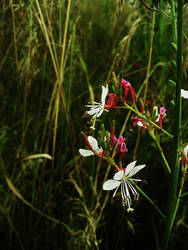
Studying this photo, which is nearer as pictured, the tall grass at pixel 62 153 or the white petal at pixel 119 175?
the white petal at pixel 119 175

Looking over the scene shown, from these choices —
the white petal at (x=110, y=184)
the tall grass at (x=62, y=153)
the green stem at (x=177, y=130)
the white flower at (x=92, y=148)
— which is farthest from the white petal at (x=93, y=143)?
the tall grass at (x=62, y=153)

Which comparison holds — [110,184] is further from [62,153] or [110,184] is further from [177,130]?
[62,153]

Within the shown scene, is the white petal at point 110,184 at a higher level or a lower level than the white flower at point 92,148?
lower

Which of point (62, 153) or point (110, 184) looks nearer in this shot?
point (110, 184)

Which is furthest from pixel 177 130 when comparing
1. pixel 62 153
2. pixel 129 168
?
pixel 62 153

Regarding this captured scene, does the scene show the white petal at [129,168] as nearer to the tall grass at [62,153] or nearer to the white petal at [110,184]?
the white petal at [110,184]

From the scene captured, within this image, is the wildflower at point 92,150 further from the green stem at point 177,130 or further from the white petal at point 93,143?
the green stem at point 177,130

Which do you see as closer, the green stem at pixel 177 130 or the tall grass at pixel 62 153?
the green stem at pixel 177 130

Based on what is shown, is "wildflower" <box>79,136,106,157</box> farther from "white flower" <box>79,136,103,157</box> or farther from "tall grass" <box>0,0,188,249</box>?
"tall grass" <box>0,0,188,249</box>

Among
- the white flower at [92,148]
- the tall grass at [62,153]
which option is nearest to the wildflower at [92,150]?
the white flower at [92,148]
